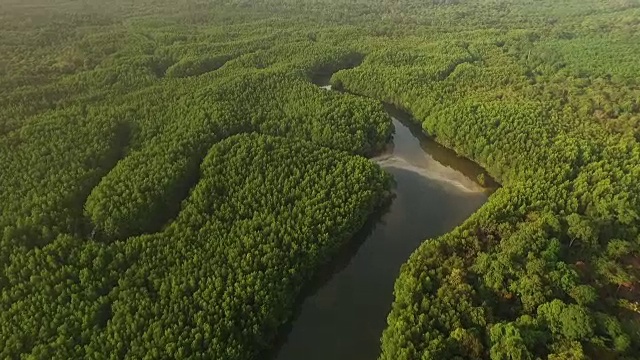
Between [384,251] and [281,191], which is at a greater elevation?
[281,191]

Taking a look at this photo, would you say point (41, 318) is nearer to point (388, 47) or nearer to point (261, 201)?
point (261, 201)

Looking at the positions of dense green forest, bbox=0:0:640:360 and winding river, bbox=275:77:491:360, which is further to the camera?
A: winding river, bbox=275:77:491:360

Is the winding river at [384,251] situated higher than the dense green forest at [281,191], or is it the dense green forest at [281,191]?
the dense green forest at [281,191]

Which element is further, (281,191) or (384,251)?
(281,191)

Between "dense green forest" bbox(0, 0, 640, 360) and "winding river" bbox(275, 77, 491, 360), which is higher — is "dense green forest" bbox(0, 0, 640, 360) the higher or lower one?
the higher one

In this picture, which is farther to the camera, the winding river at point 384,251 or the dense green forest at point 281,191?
the winding river at point 384,251
